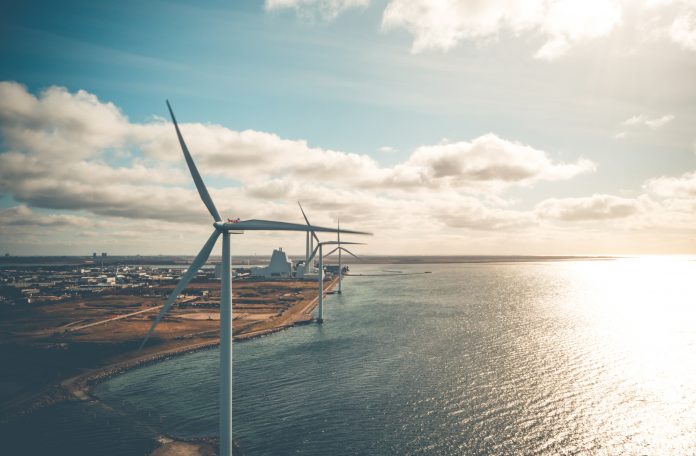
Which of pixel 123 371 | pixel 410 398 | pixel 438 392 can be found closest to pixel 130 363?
pixel 123 371

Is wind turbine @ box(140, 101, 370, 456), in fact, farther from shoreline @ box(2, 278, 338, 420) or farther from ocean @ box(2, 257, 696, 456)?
shoreline @ box(2, 278, 338, 420)

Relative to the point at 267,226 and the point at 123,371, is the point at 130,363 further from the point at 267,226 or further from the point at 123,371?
the point at 267,226

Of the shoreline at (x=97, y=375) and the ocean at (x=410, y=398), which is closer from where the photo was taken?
the ocean at (x=410, y=398)

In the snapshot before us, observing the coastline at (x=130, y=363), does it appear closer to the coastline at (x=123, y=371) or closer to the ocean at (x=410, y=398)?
the coastline at (x=123, y=371)

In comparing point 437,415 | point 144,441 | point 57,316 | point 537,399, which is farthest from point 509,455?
point 57,316

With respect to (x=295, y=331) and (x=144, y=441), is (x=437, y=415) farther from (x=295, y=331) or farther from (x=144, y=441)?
(x=295, y=331)

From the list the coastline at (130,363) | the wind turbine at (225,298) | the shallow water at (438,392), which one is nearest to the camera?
the wind turbine at (225,298)

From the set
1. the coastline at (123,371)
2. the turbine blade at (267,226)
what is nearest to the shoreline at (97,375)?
the coastline at (123,371)

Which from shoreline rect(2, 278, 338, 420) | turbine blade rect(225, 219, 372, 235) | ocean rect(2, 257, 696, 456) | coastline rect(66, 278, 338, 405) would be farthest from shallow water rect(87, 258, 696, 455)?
turbine blade rect(225, 219, 372, 235)

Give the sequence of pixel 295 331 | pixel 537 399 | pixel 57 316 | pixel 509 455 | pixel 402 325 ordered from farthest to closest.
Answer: pixel 57 316
pixel 402 325
pixel 295 331
pixel 537 399
pixel 509 455
